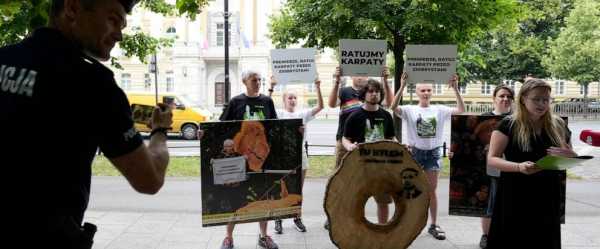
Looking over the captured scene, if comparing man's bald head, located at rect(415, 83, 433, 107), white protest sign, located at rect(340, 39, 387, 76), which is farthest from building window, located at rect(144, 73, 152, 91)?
man's bald head, located at rect(415, 83, 433, 107)

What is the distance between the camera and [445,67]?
708 centimetres

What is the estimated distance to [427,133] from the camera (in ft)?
22.2

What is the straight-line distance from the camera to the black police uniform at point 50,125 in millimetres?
1762

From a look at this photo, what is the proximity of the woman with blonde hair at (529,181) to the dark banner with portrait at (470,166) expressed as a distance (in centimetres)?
242

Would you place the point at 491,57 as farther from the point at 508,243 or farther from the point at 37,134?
the point at 37,134

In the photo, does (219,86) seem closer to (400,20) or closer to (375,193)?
(400,20)

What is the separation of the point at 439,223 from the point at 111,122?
6242mm

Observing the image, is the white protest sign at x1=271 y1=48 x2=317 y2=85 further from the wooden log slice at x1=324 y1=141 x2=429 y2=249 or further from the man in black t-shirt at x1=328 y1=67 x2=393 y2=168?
the wooden log slice at x1=324 y1=141 x2=429 y2=249

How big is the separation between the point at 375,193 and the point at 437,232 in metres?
2.38

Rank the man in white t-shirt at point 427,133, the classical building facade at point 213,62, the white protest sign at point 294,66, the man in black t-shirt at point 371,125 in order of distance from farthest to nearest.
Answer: the classical building facade at point 213,62 → the white protest sign at point 294,66 → the man in white t-shirt at point 427,133 → the man in black t-shirt at point 371,125

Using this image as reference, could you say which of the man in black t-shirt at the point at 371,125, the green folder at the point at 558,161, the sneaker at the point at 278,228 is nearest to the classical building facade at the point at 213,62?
the sneaker at the point at 278,228

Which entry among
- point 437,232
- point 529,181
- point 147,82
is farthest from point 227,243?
point 147,82

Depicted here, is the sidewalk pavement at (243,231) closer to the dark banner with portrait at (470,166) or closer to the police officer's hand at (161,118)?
the dark banner with portrait at (470,166)

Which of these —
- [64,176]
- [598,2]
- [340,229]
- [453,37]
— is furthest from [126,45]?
[598,2]
